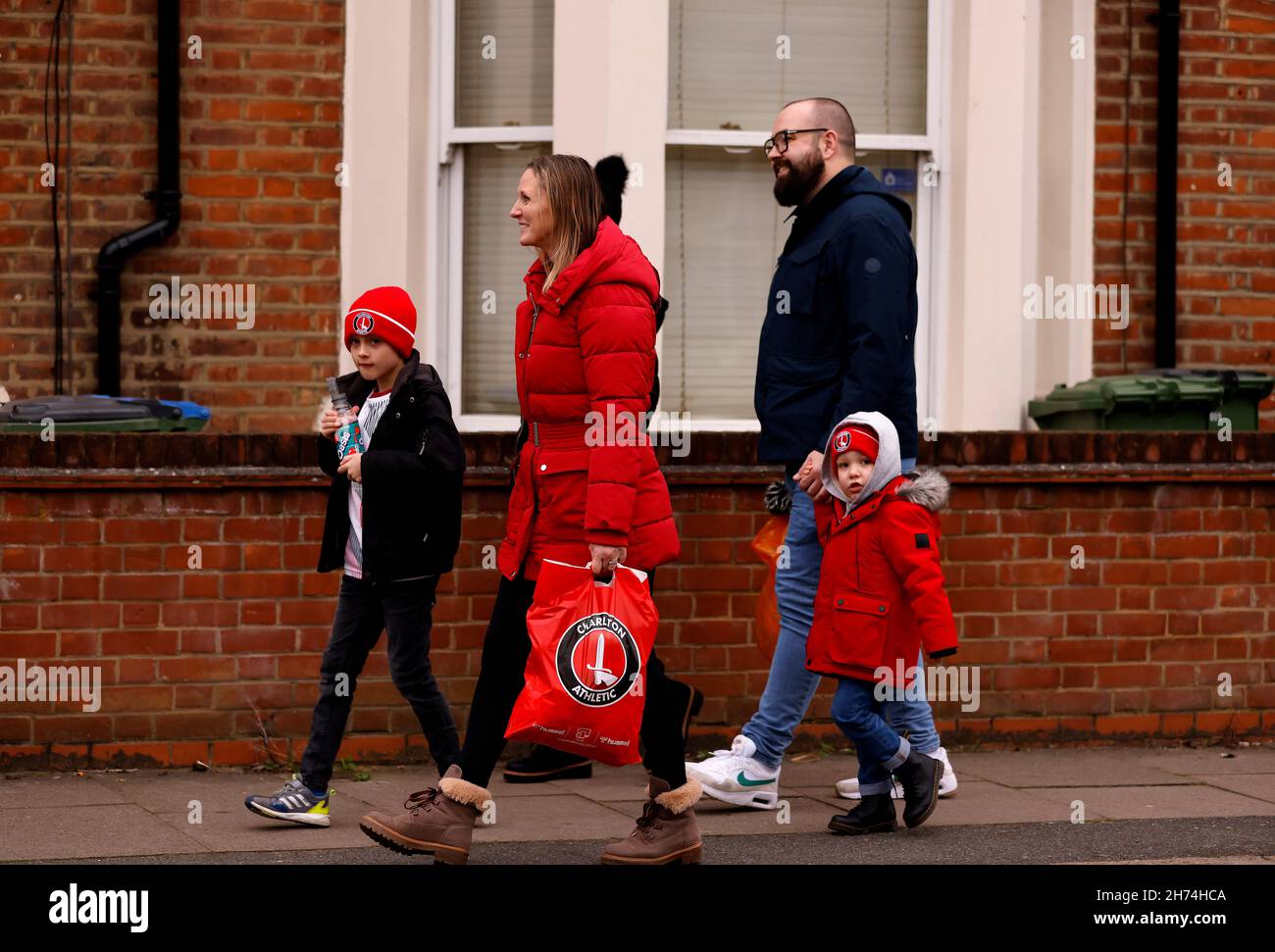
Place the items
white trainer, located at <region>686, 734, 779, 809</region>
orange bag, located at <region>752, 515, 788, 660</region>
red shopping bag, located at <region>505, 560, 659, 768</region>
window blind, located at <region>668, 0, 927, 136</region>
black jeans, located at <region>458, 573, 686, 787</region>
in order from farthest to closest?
window blind, located at <region>668, 0, 927, 136</region> < orange bag, located at <region>752, 515, 788, 660</region> < white trainer, located at <region>686, 734, 779, 809</region> < black jeans, located at <region>458, 573, 686, 787</region> < red shopping bag, located at <region>505, 560, 659, 768</region>

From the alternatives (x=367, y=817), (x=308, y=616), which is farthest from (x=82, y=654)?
(x=367, y=817)

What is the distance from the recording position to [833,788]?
262 inches

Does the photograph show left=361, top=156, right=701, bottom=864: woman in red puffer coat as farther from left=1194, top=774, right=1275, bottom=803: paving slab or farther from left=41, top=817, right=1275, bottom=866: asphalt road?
left=1194, top=774, right=1275, bottom=803: paving slab

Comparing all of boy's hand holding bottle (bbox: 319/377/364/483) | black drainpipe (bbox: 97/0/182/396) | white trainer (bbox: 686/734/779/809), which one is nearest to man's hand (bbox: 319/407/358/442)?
boy's hand holding bottle (bbox: 319/377/364/483)

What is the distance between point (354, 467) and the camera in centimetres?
559

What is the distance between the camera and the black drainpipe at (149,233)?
7.76m

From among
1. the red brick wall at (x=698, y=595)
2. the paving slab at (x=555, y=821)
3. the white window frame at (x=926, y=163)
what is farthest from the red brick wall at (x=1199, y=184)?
the paving slab at (x=555, y=821)

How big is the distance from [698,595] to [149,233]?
9.10 feet

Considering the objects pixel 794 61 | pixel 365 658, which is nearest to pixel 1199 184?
pixel 794 61

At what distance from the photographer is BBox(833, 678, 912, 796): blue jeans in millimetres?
5711

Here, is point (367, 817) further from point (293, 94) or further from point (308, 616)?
point (293, 94)

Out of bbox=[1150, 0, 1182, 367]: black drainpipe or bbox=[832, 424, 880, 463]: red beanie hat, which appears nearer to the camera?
bbox=[832, 424, 880, 463]: red beanie hat

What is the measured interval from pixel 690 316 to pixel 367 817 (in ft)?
11.6

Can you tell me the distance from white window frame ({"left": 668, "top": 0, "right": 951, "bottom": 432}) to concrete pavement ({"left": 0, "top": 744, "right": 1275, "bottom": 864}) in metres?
1.74
